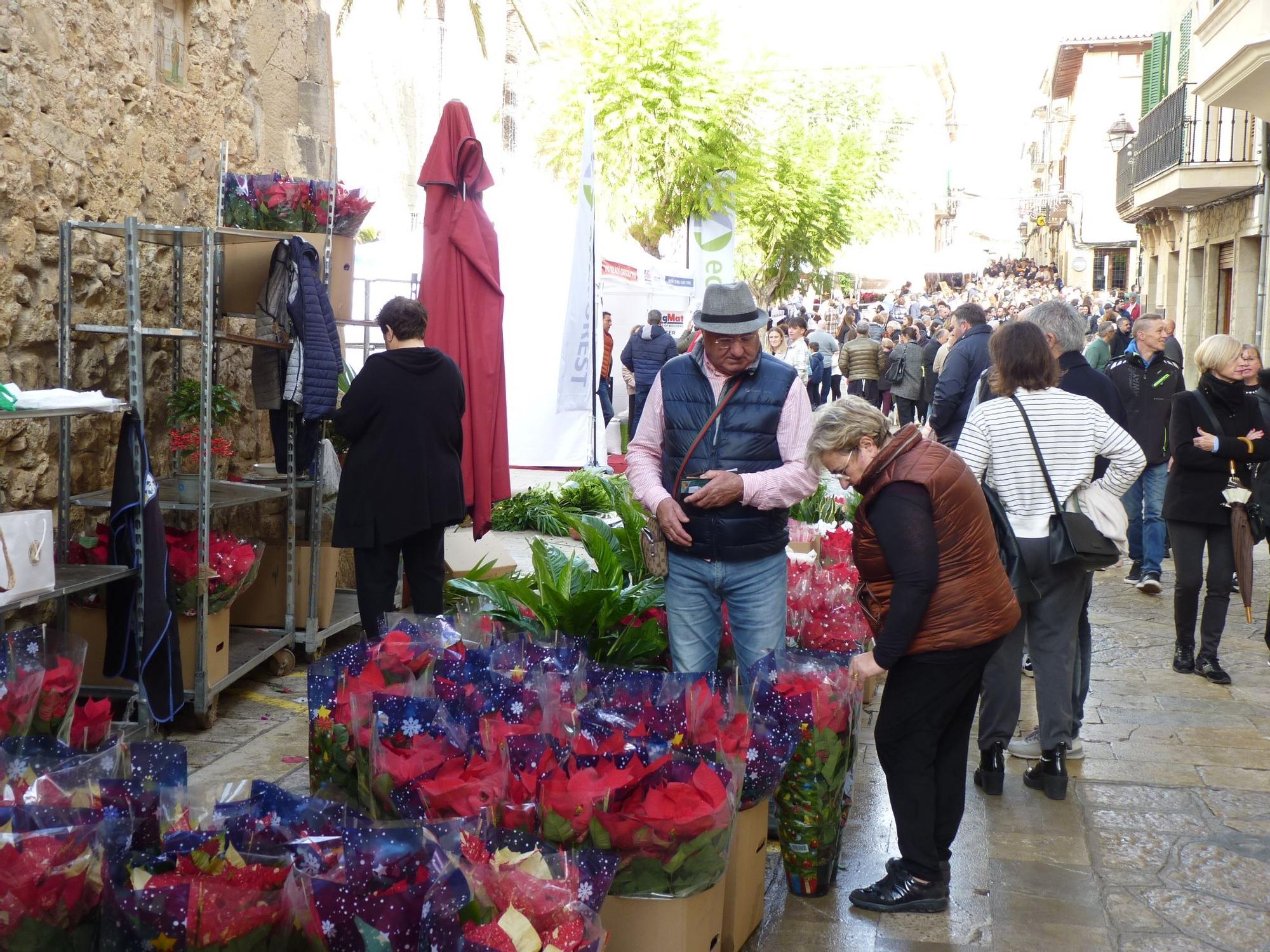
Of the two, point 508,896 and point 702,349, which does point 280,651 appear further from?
point 508,896

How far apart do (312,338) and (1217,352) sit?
4.58 metres

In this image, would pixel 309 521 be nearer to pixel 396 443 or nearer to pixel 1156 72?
pixel 396 443

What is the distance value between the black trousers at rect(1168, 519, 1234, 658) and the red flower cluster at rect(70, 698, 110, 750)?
511 cm

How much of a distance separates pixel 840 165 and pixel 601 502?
21135mm

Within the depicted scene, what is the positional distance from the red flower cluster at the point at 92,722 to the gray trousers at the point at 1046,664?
311 centimetres

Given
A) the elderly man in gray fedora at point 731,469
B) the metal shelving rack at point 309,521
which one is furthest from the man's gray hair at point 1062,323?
the metal shelving rack at point 309,521

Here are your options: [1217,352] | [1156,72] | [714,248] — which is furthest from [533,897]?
[1156,72]

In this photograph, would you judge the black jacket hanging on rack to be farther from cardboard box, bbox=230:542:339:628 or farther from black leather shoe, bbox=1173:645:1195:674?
black leather shoe, bbox=1173:645:1195:674

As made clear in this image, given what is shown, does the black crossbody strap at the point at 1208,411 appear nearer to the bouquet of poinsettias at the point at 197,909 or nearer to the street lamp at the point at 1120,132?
the bouquet of poinsettias at the point at 197,909

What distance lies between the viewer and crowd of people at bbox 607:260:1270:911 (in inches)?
140

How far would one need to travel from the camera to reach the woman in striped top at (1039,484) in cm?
474

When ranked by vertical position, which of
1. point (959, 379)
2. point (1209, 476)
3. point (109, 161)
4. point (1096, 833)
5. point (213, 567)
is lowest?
point (1096, 833)

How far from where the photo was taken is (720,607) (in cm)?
448

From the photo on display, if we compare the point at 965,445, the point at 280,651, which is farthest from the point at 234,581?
the point at 965,445
